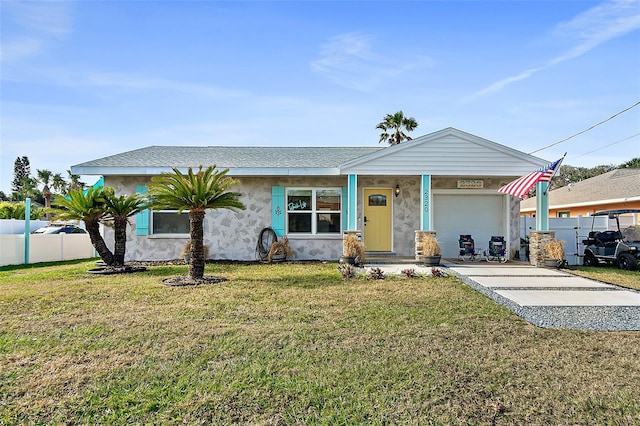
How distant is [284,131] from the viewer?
19.5m

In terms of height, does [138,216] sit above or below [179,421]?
above

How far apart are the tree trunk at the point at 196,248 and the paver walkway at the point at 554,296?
14.6ft

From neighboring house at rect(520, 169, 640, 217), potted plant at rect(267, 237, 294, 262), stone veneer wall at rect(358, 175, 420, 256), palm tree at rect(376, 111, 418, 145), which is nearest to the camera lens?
potted plant at rect(267, 237, 294, 262)

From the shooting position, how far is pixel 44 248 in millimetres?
13469

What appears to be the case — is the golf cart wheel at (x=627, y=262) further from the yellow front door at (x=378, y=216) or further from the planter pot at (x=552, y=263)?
the yellow front door at (x=378, y=216)

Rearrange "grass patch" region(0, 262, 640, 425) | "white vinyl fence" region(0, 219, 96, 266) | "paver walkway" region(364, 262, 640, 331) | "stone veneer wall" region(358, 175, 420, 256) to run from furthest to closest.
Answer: "stone veneer wall" region(358, 175, 420, 256) < "white vinyl fence" region(0, 219, 96, 266) < "paver walkway" region(364, 262, 640, 331) < "grass patch" region(0, 262, 640, 425)

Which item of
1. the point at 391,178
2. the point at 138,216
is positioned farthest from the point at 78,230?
the point at 391,178

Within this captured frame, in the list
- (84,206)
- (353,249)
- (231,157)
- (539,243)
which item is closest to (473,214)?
(539,243)

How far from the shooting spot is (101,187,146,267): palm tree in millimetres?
9727

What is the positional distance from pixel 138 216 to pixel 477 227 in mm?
10800

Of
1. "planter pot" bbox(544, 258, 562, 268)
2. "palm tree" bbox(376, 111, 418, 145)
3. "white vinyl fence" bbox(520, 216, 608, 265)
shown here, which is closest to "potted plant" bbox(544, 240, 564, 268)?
"planter pot" bbox(544, 258, 562, 268)

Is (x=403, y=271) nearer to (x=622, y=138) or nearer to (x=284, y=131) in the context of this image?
(x=284, y=131)

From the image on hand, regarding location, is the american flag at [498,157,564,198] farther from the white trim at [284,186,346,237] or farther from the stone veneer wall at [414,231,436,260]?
the white trim at [284,186,346,237]

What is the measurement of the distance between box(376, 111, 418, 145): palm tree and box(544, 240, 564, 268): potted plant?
49.0 feet
